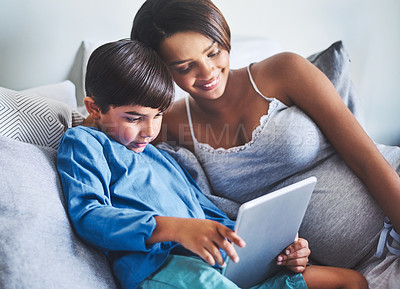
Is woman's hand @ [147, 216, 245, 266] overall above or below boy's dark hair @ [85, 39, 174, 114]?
below

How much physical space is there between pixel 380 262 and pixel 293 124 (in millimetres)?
399

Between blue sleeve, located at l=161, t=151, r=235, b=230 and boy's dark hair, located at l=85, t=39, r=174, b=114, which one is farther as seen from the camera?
blue sleeve, located at l=161, t=151, r=235, b=230

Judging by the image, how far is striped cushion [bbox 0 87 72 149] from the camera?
36.0 inches

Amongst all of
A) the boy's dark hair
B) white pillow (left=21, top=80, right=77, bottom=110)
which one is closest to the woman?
the boy's dark hair

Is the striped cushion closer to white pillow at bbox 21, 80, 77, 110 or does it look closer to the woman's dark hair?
white pillow at bbox 21, 80, 77, 110

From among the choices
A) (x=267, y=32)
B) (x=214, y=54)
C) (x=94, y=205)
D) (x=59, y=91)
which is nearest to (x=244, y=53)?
(x=267, y=32)

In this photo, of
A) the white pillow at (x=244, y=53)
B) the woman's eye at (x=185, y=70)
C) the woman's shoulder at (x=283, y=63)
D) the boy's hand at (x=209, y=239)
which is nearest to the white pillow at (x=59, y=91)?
the white pillow at (x=244, y=53)

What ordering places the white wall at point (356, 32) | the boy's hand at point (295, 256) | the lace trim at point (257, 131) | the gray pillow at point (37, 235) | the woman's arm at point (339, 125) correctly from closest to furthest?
the gray pillow at point (37, 235)
the boy's hand at point (295, 256)
the woman's arm at point (339, 125)
the lace trim at point (257, 131)
the white wall at point (356, 32)

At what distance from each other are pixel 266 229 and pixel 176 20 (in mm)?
539

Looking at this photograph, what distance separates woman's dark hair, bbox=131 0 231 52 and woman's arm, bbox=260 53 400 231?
21 cm

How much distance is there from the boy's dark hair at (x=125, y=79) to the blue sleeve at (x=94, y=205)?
4.6 inches

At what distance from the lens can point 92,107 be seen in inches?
37.6

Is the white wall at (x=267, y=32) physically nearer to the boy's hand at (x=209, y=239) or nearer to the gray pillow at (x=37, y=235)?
the gray pillow at (x=37, y=235)

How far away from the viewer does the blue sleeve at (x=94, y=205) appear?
73cm
